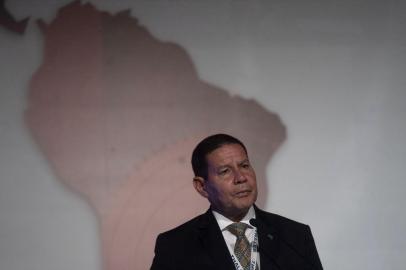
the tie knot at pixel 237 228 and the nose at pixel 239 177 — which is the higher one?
the nose at pixel 239 177

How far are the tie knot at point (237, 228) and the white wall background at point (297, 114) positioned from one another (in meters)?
0.64

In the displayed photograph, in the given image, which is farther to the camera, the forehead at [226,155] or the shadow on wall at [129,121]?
the shadow on wall at [129,121]

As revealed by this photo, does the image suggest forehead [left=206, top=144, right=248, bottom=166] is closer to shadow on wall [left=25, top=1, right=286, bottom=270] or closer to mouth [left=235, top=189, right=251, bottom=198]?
mouth [left=235, top=189, right=251, bottom=198]

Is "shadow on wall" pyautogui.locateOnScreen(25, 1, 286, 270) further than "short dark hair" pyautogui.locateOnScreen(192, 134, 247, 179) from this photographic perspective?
Yes

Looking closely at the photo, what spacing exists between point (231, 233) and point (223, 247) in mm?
82

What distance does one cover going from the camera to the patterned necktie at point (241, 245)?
1.67 m

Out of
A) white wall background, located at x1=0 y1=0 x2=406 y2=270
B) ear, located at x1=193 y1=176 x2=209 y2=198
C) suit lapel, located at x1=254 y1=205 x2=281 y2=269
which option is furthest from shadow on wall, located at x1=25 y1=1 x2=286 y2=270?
suit lapel, located at x1=254 y1=205 x2=281 y2=269

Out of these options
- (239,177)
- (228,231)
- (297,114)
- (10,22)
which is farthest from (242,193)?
(10,22)

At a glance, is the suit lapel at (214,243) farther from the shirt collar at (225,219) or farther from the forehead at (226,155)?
the forehead at (226,155)

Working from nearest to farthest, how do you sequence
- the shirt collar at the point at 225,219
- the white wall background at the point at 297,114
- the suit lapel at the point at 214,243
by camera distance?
the suit lapel at the point at 214,243
the shirt collar at the point at 225,219
the white wall background at the point at 297,114

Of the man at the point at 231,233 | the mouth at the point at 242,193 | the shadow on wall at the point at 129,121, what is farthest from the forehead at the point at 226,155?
the shadow on wall at the point at 129,121

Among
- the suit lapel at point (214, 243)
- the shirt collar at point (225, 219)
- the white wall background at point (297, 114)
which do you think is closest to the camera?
the suit lapel at point (214, 243)

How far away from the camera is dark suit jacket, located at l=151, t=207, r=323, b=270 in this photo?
1660mm

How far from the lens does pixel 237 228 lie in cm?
174
